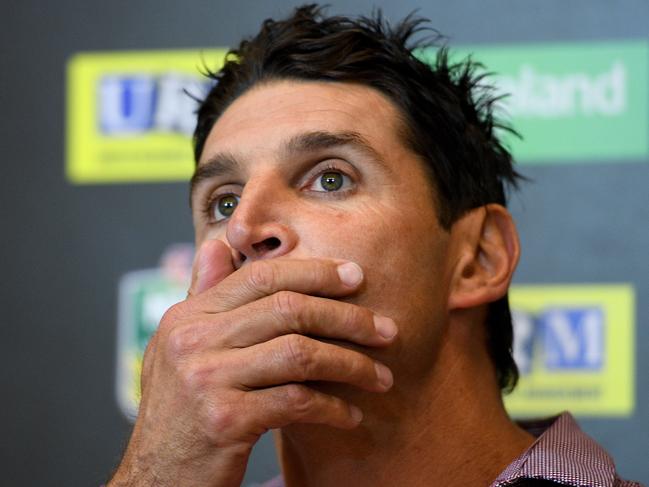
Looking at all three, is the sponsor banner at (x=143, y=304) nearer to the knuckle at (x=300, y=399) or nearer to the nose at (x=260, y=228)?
the nose at (x=260, y=228)

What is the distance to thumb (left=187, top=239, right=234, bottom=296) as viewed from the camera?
123cm

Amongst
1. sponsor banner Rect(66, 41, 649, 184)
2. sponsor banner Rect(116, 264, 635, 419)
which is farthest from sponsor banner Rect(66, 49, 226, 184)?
sponsor banner Rect(116, 264, 635, 419)

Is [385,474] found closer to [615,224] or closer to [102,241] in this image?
[615,224]

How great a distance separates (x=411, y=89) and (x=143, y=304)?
1054 mm

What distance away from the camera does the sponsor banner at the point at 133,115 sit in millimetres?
2293

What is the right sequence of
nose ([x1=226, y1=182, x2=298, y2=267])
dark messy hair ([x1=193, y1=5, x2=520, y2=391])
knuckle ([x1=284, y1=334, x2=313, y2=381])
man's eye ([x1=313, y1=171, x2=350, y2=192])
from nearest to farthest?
knuckle ([x1=284, y1=334, x2=313, y2=381])
nose ([x1=226, y1=182, x2=298, y2=267])
man's eye ([x1=313, y1=171, x2=350, y2=192])
dark messy hair ([x1=193, y1=5, x2=520, y2=391])

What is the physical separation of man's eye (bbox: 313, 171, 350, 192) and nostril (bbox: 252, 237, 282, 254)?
0.12m

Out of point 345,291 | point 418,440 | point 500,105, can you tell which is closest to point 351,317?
point 345,291

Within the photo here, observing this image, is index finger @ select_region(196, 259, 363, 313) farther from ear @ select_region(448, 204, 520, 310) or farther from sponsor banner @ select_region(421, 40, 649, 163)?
sponsor banner @ select_region(421, 40, 649, 163)

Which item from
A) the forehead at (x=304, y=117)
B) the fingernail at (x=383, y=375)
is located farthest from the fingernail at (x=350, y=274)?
the forehead at (x=304, y=117)

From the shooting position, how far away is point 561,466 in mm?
1179

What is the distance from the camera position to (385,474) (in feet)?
4.31

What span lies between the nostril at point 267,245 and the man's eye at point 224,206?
0.62 ft

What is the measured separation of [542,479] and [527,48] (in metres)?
1.26
